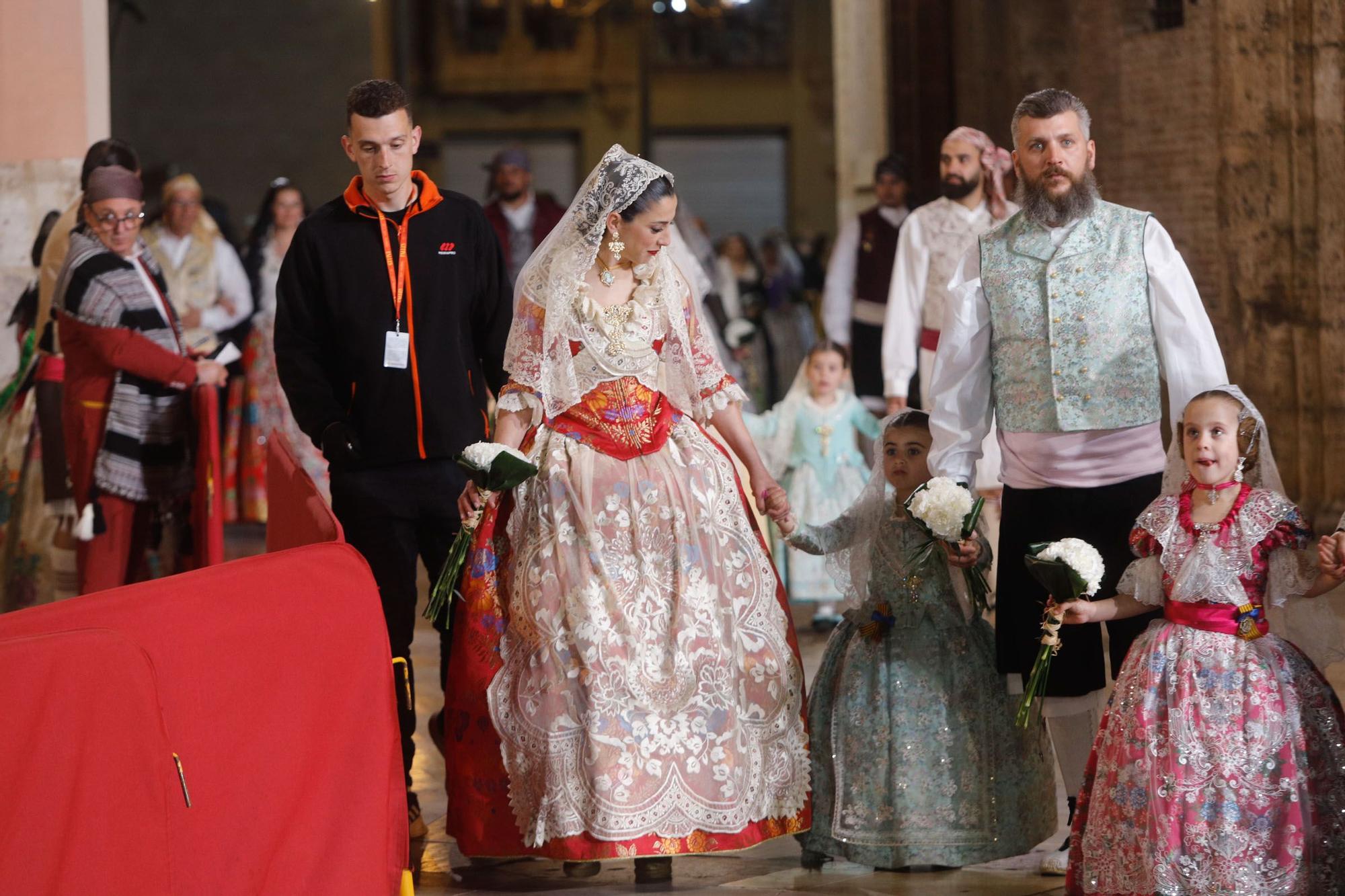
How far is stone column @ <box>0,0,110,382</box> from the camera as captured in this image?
8000 mm

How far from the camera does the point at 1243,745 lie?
3.63m

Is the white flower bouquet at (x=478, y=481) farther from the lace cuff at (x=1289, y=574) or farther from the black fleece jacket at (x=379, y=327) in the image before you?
the lace cuff at (x=1289, y=574)

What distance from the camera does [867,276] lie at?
338 inches

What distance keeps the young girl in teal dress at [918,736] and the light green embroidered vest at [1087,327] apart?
1.38 feet

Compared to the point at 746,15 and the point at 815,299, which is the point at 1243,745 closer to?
the point at 815,299

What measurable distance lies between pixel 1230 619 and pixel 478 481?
1.73 m

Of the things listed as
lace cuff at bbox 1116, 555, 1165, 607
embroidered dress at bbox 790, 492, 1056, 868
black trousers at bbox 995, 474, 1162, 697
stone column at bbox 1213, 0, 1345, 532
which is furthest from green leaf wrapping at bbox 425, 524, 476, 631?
stone column at bbox 1213, 0, 1345, 532

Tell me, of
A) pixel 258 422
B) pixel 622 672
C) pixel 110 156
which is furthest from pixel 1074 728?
pixel 258 422

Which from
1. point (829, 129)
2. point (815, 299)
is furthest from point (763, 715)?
point (829, 129)

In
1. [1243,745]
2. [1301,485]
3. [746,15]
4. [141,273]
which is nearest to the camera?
[1243,745]

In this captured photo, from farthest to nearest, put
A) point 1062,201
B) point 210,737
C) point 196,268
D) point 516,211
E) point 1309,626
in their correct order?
point 196,268 → point 516,211 → point 1062,201 → point 1309,626 → point 210,737

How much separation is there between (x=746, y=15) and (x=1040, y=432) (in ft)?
67.8

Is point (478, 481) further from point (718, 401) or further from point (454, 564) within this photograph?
point (718, 401)

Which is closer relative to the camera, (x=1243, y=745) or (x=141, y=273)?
(x=1243, y=745)
